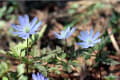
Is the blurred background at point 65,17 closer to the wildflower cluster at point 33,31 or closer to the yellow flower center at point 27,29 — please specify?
the wildflower cluster at point 33,31

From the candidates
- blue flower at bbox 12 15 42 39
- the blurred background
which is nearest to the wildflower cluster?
blue flower at bbox 12 15 42 39

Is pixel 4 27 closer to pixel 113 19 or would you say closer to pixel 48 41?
pixel 48 41

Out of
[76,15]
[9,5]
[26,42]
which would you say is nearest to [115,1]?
[76,15]

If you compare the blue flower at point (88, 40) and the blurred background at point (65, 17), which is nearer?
the blue flower at point (88, 40)

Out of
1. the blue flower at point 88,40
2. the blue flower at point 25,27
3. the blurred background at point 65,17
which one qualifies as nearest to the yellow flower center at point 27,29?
the blue flower at point 25,27

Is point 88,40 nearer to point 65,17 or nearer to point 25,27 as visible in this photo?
point 25,27

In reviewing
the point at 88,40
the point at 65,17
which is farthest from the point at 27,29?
the point at 65,17

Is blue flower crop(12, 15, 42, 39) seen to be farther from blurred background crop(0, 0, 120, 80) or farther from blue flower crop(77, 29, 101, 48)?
blurred background crop(0, 0, 120, 80)

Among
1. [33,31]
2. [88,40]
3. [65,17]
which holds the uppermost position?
[65,17]

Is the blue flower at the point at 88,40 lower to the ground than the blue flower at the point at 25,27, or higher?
lower
